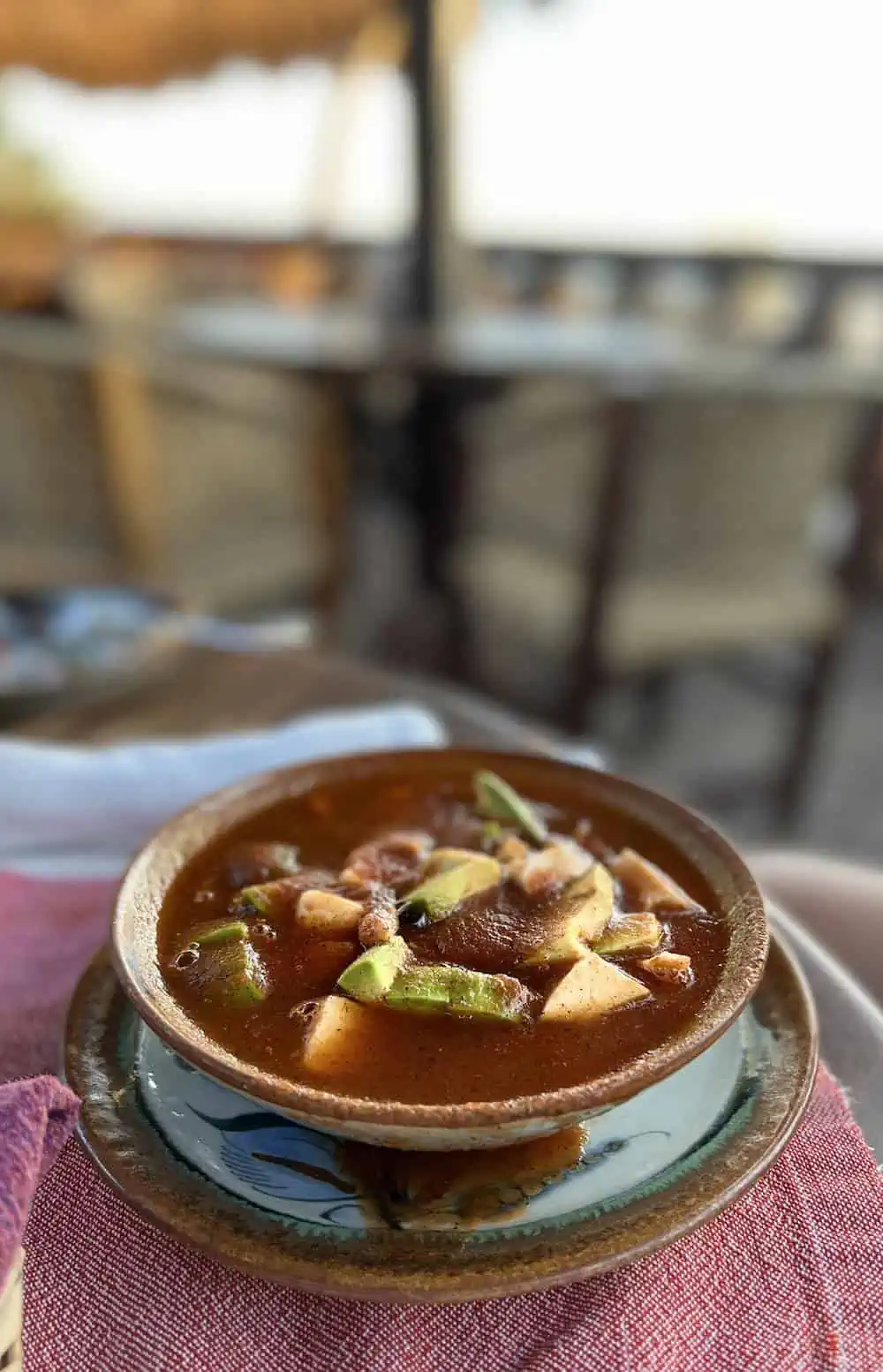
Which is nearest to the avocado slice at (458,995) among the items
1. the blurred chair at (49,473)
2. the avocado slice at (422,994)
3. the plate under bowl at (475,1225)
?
the avocado slice at (422,994)

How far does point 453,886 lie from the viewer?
0.79 m

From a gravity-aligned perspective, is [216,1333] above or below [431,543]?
above

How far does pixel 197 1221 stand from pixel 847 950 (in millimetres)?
719

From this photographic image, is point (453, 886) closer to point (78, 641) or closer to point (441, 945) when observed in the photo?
point (441, 945)

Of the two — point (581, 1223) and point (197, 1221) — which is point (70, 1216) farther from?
point (581, 1223)

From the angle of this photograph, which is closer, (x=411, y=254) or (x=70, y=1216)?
(x=70, y=1216)

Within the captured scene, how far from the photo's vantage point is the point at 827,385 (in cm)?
268

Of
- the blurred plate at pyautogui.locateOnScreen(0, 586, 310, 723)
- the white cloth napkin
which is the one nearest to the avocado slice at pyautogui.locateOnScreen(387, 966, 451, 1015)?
the white cloth napkin

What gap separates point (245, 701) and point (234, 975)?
2.53ft

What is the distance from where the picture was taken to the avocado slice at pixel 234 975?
70 centimetres

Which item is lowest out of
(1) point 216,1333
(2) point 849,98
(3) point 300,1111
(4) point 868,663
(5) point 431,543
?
(4) point 868,663

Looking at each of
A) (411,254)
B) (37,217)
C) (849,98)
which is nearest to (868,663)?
(411,254)

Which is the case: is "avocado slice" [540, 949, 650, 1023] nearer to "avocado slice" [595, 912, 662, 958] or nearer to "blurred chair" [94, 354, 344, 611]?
"avocado slice" [595, 912, 662, 958]

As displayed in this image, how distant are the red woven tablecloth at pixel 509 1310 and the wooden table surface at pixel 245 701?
715 mm
